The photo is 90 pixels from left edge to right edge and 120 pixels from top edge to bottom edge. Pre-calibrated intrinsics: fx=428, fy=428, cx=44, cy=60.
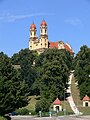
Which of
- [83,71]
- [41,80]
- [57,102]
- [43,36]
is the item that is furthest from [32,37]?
[57,102]

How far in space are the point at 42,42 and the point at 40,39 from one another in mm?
2934

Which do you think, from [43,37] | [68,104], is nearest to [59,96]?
[68,104]

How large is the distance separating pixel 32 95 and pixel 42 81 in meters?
10.1

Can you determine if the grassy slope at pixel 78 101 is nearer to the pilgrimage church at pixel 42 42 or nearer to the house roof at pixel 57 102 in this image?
the house roof at pixel 57 102

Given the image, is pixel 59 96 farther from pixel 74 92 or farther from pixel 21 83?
pixel 21 83

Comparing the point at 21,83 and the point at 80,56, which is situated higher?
the point at 80,56

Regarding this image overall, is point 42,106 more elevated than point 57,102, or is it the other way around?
point 57,102

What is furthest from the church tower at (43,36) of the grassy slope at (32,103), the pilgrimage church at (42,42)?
the grassy slope at (32,103)

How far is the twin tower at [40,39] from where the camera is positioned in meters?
169

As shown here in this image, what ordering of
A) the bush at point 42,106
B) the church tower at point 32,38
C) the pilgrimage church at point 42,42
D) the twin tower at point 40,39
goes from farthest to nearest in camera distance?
1. the church tower at point 32,38
2. the twin tower at point 40,39
3. the pilgrimage church at point 42,42
4. the bush at point 42,106

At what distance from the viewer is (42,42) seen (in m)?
168

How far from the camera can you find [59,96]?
3393 inches

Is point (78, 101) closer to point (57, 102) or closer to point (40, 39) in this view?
point (57, 102)

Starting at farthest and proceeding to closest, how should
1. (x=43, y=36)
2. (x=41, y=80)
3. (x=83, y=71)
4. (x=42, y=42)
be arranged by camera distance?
(x=43, y=36)
(x=42, y=42)
(x=83, y=71)
(x=41, y=80)
